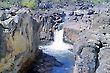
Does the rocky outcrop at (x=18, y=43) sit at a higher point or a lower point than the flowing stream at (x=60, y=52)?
higher

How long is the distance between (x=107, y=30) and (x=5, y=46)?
325 inches

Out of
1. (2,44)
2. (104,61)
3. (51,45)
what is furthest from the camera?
(51,45)

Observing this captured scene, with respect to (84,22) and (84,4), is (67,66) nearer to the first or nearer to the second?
(84,22)

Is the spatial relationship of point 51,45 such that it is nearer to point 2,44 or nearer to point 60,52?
point 60,52

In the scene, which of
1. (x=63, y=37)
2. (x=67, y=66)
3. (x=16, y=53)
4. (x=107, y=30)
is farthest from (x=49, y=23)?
(x=107, y=30)

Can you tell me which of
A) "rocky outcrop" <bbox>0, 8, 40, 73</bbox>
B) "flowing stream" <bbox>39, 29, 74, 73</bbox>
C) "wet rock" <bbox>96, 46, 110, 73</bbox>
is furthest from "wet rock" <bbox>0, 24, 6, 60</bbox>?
"wet rock" <bbox>96, 46, 110, 73</bbox>

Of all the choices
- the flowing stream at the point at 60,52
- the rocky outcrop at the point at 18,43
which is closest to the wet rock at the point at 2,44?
the rocky outcrop at the point at 18,43

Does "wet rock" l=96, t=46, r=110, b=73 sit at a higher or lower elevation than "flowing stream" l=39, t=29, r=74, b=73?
higher

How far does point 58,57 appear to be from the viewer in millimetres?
38625

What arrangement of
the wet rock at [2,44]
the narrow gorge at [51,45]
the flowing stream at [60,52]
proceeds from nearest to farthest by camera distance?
1. the narrow gorge at [51,45]
2. the wet rock at [2,44]
3. the flowing stream at [60,52]

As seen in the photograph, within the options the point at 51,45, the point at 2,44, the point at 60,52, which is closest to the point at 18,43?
the point at 2,44

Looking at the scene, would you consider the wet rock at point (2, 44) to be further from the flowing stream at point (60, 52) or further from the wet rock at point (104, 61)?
the wet rock at point (104, 61)

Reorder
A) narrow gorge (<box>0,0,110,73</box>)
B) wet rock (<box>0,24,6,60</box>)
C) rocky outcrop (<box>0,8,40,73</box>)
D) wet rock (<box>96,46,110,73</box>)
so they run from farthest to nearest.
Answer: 1. rocky outcrop (<box>0,8,40,73</box>)
2. wet rock (<box>0,24,6,60</box>)
3. narrow gorge (<box>0,0,110,73</box>)
4. wet rock (<box>96,46,110,73</box>)

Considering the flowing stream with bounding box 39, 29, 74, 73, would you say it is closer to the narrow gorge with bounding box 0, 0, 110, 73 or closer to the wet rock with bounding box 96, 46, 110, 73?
the narrow gorge with bounding box 0, 0, 110, 73
